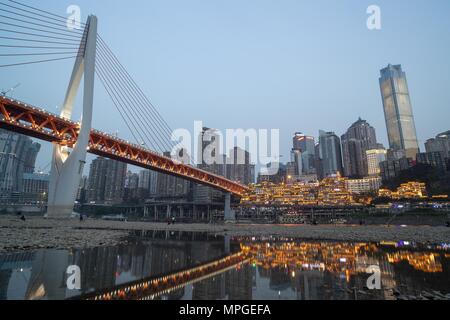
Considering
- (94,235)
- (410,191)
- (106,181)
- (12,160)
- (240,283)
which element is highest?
(12,160)

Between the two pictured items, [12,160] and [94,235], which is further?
[12,160]

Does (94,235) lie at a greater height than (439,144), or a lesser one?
lesser

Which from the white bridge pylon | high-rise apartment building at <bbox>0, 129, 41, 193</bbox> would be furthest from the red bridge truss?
high-rise apartment building at <bbox>0, 129, 41, 193</bbox>

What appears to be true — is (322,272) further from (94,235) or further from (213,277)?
(94,235)

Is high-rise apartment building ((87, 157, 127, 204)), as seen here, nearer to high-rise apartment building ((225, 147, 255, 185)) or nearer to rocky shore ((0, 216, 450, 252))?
high-rise apartment building ((225, 147, 255, 185))

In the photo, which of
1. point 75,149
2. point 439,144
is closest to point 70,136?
point 75,149

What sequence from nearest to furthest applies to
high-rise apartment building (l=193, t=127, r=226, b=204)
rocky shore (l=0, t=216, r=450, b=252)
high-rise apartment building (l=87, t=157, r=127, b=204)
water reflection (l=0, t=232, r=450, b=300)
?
water reflection (l=0, t=232, r=450, b=300) → rocky shore (l=0, t=216, r=450, b=252) → high-rise apartment building (l=193, t=127, r=226, b=204) → high-rise apartment building (l=87, t=157, r=127, b=204)
